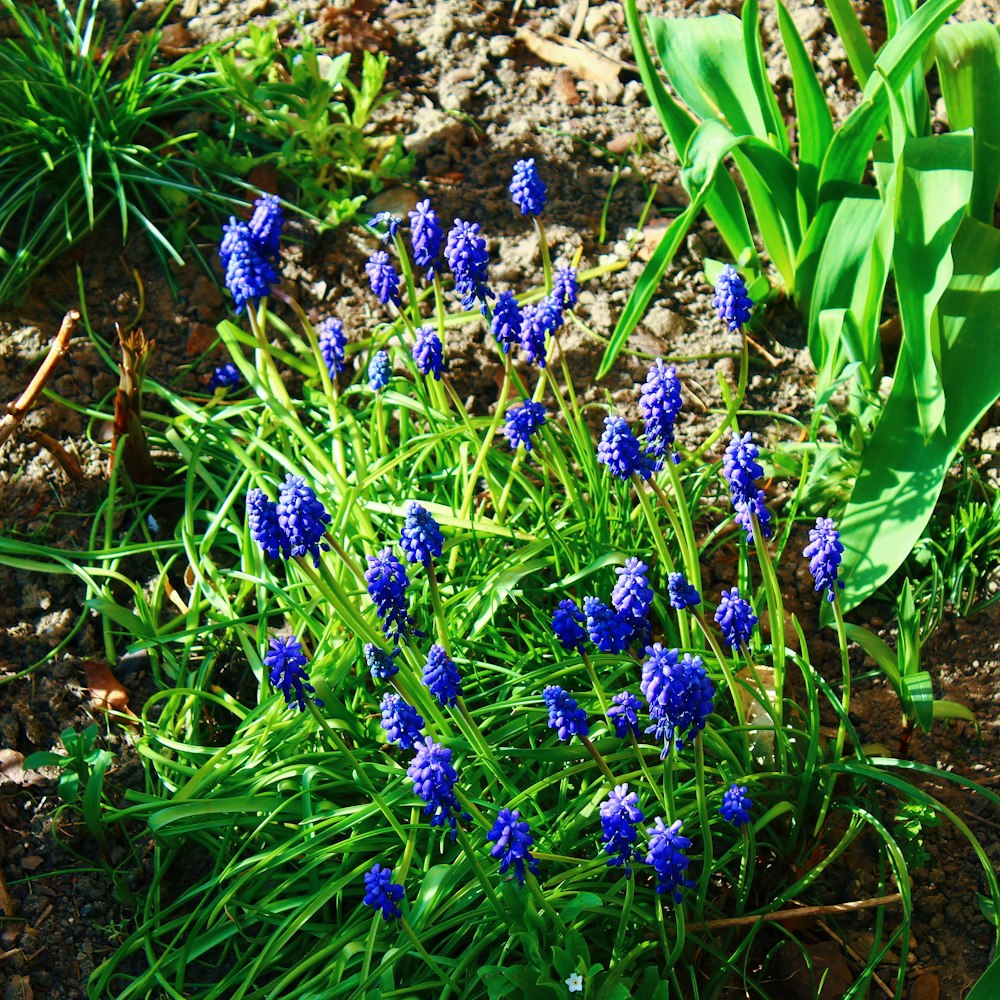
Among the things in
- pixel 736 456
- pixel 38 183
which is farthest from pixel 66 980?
pixel 38 183

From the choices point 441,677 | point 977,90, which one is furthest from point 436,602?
point 977,90

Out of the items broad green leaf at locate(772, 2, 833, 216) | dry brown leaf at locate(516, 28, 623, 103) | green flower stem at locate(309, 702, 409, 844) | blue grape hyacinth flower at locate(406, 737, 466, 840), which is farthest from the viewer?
dry brown leaf at locate(516, 28, 623, 103)

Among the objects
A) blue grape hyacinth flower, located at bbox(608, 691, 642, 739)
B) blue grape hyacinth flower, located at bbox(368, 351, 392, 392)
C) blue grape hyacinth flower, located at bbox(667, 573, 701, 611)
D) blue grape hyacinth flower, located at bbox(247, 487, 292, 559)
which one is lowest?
blue grape hyacinth flower, located at bbox(608, 691, 642, 739)

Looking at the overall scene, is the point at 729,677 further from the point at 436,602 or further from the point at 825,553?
the point at 436,602

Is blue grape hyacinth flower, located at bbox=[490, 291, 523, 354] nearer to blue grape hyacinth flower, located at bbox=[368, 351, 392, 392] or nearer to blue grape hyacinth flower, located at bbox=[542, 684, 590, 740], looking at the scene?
blue grape hyacinth flower, located at bbox=[368, 351, 392, 392]

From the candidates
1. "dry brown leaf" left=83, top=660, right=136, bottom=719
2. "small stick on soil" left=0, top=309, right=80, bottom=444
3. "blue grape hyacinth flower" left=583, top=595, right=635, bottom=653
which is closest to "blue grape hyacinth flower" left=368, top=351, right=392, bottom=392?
"small stick on soil" left=0, top=309, right=80, bottom=444

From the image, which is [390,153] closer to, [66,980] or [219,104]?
[219,104]

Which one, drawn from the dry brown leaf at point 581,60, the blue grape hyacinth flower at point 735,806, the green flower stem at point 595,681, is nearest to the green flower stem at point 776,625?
the blue grape hyacinth flower at point 735,806
